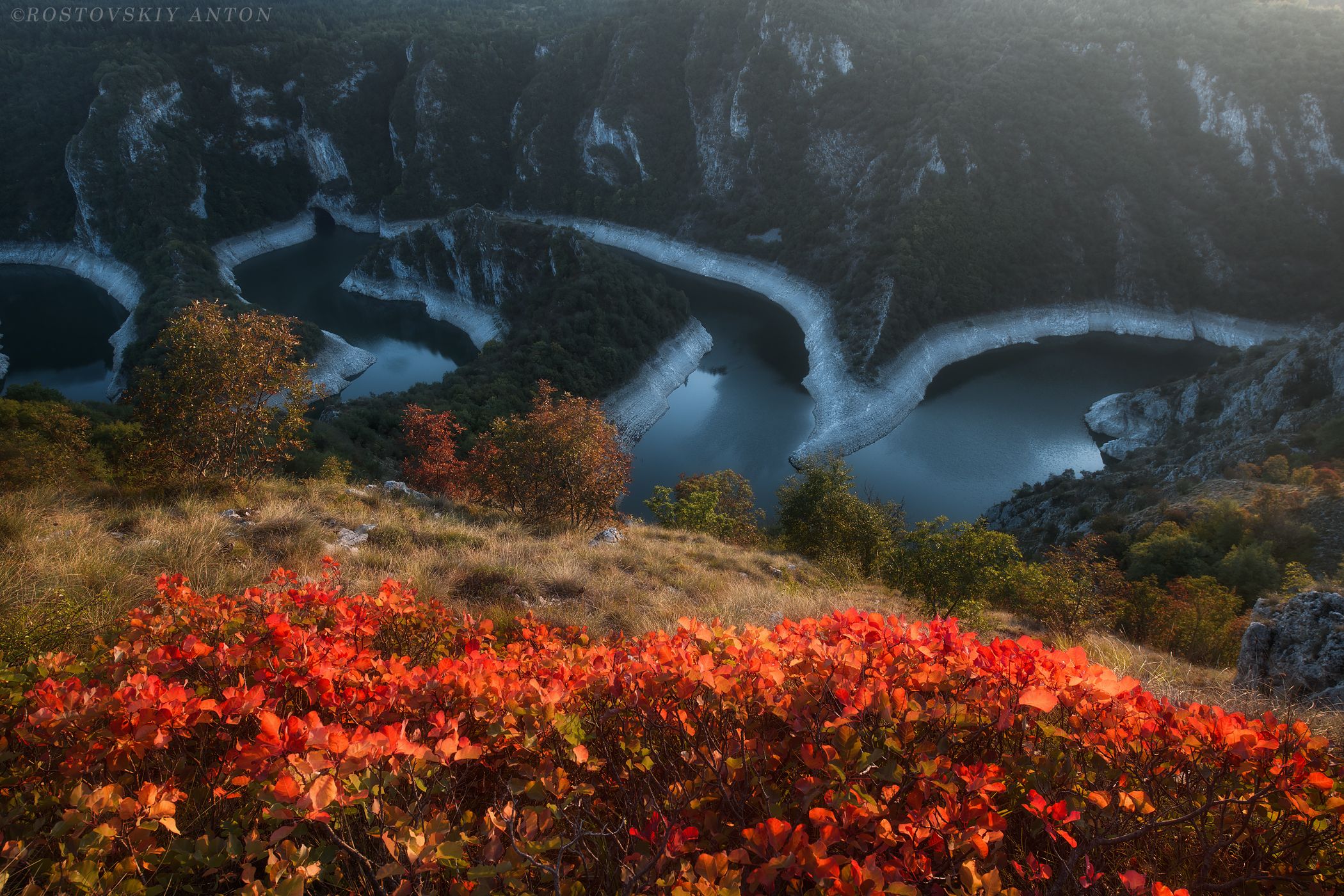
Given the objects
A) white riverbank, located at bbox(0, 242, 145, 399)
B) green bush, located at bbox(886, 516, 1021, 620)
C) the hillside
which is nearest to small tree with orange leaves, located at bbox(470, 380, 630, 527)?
green bush, located at bbox(886, 516, 1021, 620)

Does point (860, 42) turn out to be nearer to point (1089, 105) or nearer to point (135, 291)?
point (1089, 105)

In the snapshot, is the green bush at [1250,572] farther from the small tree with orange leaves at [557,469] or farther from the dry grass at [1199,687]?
the small tree with orange leaves at [557,469]

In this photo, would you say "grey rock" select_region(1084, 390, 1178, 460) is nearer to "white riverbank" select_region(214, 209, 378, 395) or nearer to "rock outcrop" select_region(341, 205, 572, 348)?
"rock outcrop" select_region(341, 205, 572, 348)

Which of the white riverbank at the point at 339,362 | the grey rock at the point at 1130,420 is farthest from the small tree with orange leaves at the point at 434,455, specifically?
the grey rock at the point at 1130,420

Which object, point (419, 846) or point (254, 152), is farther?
point (254, 152)

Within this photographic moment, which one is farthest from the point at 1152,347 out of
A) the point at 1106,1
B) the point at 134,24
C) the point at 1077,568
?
the point at 134,24

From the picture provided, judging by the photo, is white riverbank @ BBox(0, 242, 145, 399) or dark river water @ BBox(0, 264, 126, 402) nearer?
dark river water @ BBox(0, 264, 126, 402)

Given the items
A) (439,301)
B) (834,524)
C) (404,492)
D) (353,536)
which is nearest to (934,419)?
(834,524)

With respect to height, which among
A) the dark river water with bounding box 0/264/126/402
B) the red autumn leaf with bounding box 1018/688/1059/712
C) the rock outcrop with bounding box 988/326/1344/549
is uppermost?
the rock outcrop with bounding box 988/326/1344/549
